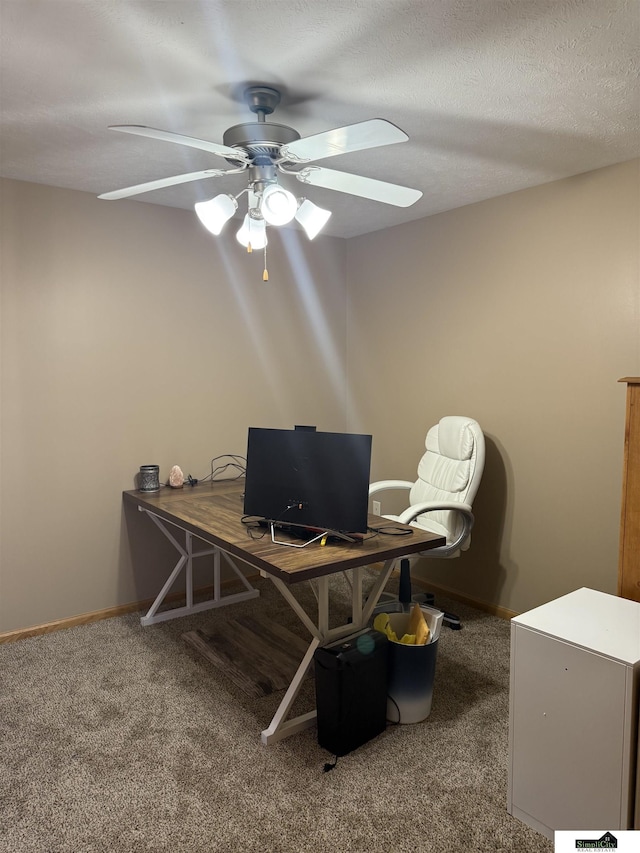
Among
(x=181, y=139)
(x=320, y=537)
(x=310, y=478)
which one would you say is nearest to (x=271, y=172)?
(x=181, y=139)

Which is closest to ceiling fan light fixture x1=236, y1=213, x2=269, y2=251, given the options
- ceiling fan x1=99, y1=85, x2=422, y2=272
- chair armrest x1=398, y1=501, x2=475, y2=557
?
ceiling fan x1=99, y1=85, x2=422, y2=272

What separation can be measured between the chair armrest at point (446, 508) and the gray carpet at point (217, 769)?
1.71 ft

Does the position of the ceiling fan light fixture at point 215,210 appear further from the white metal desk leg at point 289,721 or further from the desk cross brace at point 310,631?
the white metal desk leg at point 289,721

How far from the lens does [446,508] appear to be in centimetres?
311

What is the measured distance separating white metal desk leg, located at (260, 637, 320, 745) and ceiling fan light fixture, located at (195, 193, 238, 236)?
167cm

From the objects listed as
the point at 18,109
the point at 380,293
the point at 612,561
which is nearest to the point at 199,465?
the point at 380,293

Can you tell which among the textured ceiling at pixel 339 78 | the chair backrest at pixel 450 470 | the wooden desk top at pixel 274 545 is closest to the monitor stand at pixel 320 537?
the wooden desk top at pixel 274 545

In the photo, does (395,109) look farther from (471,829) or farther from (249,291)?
(471,829)

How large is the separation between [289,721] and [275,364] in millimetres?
2447

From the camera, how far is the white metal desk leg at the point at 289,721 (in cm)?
229

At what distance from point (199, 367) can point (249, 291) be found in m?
0.64

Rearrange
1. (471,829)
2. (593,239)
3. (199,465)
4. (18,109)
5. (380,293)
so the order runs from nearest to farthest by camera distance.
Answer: (471,829) < (18,109) < (593,239) < (199,465) < (380,293)

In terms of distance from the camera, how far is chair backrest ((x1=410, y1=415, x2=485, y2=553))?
10.8ft

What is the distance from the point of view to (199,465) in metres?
3.87
